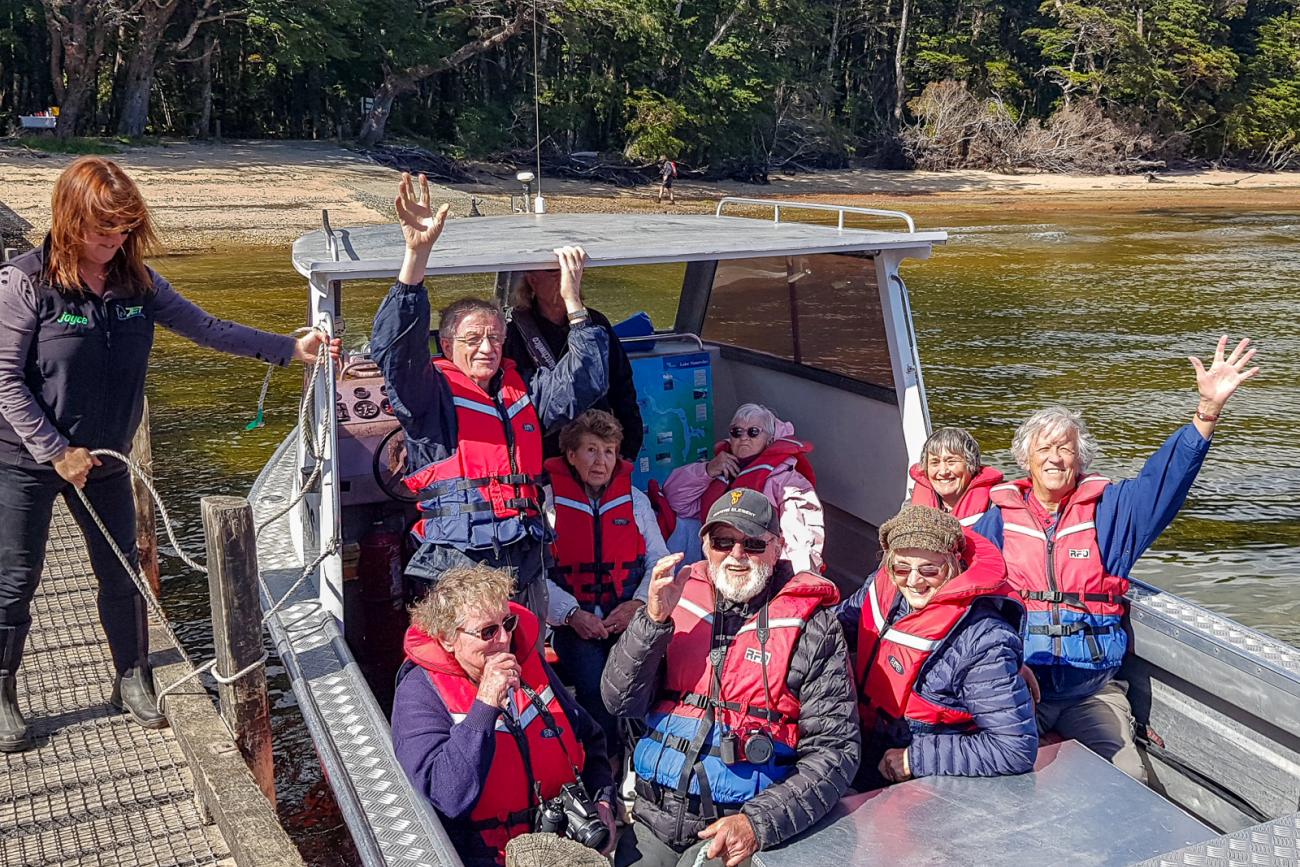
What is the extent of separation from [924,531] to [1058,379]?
34.3 ft

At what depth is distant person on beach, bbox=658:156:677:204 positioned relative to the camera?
106 ft

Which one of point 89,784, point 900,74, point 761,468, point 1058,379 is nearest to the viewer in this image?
point 89,784

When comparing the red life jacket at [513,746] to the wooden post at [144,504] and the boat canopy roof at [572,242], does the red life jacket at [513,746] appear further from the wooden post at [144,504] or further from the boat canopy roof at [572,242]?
the wooden post at [144,504]

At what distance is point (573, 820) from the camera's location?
271 centimetres

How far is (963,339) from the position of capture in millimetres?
14828

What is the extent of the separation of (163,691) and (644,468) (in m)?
2.02

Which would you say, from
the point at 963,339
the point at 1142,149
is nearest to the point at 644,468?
the point at 963,339

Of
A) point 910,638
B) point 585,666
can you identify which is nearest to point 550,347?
point 585,666

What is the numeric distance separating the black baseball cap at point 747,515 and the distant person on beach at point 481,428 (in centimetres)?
72

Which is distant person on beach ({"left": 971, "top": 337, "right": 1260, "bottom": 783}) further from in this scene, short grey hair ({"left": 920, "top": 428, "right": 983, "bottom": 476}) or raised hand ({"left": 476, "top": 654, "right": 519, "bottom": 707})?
raised hand ({"left": 476, "top": 654, "right": 519, "bottom": 707})

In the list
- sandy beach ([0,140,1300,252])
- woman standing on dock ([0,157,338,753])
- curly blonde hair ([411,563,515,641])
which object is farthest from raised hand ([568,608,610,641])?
sandy beach ([0,140,1300,252])

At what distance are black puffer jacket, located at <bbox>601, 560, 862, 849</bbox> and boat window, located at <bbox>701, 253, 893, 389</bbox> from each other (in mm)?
1891

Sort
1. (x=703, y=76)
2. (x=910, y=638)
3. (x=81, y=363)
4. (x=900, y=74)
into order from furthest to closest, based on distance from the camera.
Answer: (x=900, y=74) < (x=703, y=76) < (x=81, y=363) < (x=910, y=638)

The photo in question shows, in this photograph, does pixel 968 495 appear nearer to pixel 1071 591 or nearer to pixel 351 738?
pixel 1071 591
